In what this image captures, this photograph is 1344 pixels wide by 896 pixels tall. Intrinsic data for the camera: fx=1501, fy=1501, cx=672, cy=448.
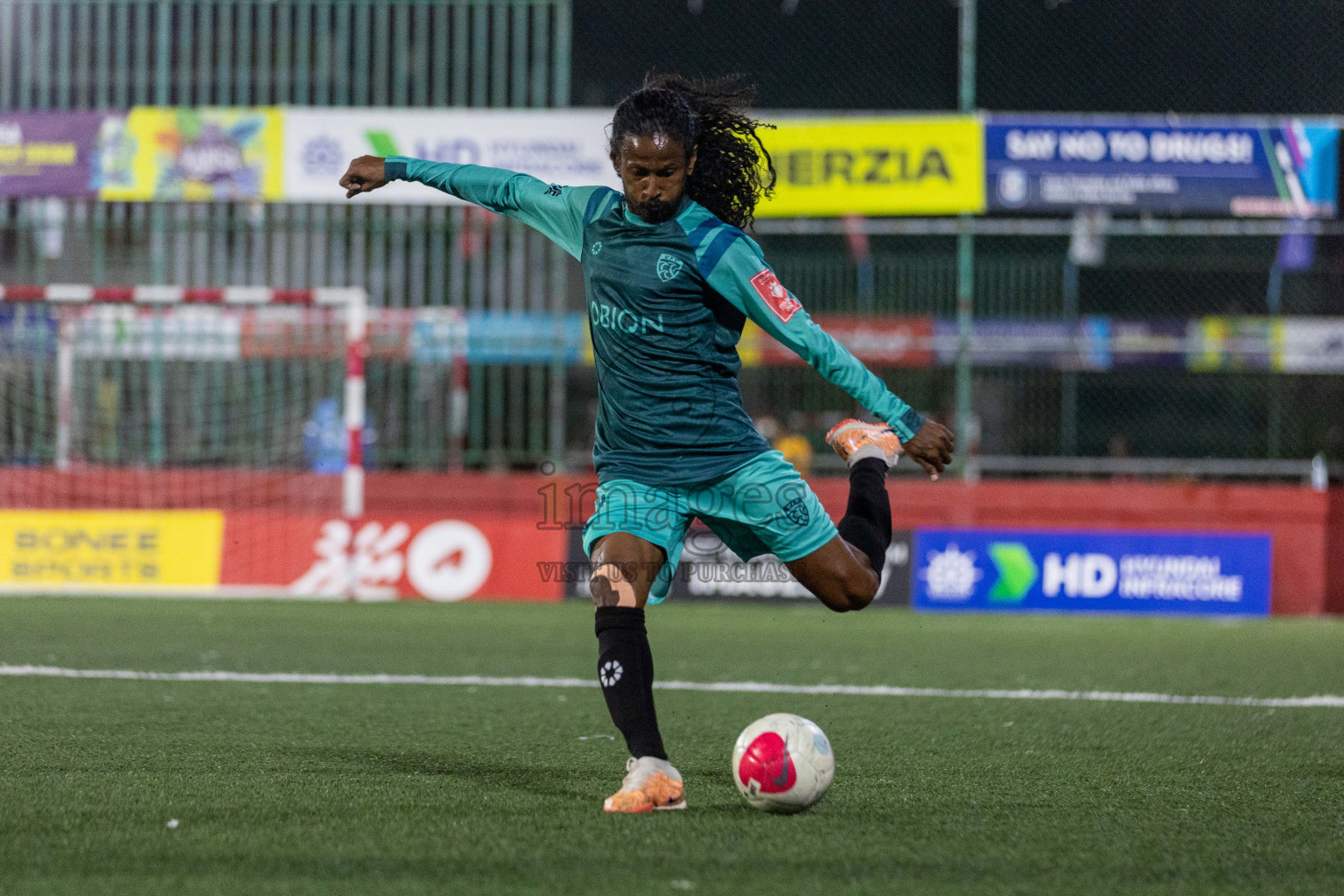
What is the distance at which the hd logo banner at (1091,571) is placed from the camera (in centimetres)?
1370

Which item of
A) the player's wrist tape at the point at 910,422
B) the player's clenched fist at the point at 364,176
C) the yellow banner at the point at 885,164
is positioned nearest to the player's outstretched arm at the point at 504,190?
the player's clenched fist at the point at 364,176

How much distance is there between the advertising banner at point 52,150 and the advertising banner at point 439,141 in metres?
2.06

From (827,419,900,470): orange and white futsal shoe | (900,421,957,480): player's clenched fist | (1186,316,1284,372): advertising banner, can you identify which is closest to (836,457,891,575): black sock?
(827,419,900,470): orange and white futsal shoe

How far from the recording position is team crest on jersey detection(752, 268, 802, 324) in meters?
4.25

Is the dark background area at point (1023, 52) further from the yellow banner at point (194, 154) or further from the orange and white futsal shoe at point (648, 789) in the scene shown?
the orange and white futsal shoe at point (648, 789)

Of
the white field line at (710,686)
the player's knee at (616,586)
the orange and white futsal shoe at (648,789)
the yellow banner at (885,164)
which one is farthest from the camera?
the yellow banner at (885,164)

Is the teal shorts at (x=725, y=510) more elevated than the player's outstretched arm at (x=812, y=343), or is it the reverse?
the player's outstretched arm at (x=812, y=343)

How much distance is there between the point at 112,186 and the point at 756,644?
30.3ft

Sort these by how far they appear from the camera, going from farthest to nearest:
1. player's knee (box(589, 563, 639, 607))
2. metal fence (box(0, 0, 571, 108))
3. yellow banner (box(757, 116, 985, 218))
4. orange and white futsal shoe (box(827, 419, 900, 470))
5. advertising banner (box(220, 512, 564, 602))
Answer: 1. metal fence (box(0, 0, 571, 108))
2. yellow banner (box(757, 116, 985, 218))
3. advertising banner (box(220, 512, 564, 602))
4. orange and white futsal shoe (box(827, 419, 900, 470))
5. player's knee (box(589, 563, 639, 607))

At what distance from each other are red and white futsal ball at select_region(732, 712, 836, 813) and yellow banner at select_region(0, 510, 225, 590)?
10.5 metres

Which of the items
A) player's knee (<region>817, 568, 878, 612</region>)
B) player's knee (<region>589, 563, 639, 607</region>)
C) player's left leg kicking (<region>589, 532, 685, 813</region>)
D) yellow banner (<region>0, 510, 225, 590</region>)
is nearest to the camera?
player's left leg kicking (<region>589, 532, 685, 813</region>)

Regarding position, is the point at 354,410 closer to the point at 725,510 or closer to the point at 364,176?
the point at 364,176

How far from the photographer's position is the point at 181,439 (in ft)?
50.3

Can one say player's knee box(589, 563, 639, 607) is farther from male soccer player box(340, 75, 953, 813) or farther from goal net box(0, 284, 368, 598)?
goal net box(0, 284, 368, 598)
